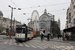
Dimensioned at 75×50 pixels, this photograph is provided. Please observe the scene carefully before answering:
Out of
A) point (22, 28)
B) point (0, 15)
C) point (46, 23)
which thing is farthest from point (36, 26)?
point (22, 28)

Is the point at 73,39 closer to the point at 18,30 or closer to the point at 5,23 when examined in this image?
the point at 18,30

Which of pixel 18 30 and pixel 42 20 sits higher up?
pixel 42 20

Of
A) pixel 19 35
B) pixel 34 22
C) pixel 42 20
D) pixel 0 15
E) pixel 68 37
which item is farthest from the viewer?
pixel 42 20

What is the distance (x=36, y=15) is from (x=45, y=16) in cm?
5664

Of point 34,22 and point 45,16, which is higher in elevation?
point 45,16

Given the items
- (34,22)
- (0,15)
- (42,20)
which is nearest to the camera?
(34,22)

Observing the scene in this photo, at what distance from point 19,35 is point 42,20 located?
110817 millimetres

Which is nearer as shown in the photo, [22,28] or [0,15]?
[22,28]

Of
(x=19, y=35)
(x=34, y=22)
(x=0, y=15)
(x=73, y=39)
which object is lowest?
(x=73, y=39)

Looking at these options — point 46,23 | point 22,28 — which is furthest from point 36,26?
point 22,28

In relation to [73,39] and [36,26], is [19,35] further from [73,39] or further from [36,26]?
[36,26]

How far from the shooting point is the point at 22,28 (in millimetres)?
21391

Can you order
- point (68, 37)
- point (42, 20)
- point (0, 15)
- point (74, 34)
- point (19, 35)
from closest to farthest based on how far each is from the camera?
point (19, 35) → point (74, 34) → point (68, 37) → point (0, 15) → point (42, 20)

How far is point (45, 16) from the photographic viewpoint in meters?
133
